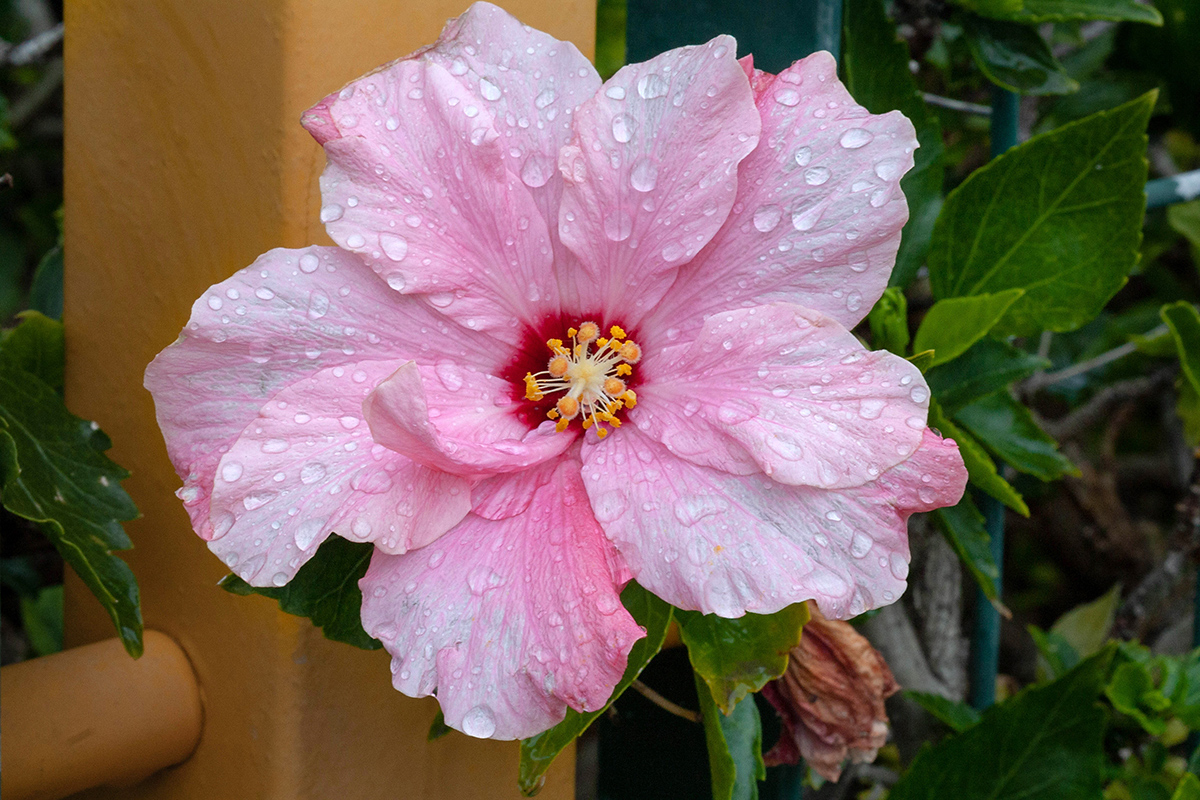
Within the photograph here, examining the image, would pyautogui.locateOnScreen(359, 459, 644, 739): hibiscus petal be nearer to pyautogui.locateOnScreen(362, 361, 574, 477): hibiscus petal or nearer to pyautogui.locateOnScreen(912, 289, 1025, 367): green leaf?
pyautogui.locateOnScreen(362, 361, 574, 477): hibiscus petal

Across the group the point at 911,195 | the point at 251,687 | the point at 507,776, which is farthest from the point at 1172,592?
the point at 251,687

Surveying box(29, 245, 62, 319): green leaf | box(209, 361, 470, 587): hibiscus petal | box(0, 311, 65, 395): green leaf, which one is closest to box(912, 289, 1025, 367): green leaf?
box(209, 361, 470, 587): hibiscus petal

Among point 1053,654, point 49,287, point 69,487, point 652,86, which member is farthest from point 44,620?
point 1053,654

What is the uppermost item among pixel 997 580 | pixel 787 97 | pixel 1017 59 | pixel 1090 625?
pixel 787 97

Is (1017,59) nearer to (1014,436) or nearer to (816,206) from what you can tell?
(1014,436)

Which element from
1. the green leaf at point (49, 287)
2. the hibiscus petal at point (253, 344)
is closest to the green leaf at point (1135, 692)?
the hibiscus petal at point (253, 344)

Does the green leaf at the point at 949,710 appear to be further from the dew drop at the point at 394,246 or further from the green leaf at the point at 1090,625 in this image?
the dew drop at the point at 394,246

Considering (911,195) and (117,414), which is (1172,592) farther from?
(117,414)

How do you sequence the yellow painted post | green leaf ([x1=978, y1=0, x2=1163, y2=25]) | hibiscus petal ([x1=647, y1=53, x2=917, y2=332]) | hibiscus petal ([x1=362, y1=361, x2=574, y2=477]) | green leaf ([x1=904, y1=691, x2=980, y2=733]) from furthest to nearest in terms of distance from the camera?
green leaf ([x1=904, y1=691, x2=980, y2=733])
green leaf ([x1=978, y1=0, x2=1163, y2=25])
the yellow painted post
hibiscus petal ([x1=647, y1=53, x2=917, y2=332])
hibiscus petal ([x1=362, y1=361, x2=574, y2=477])
